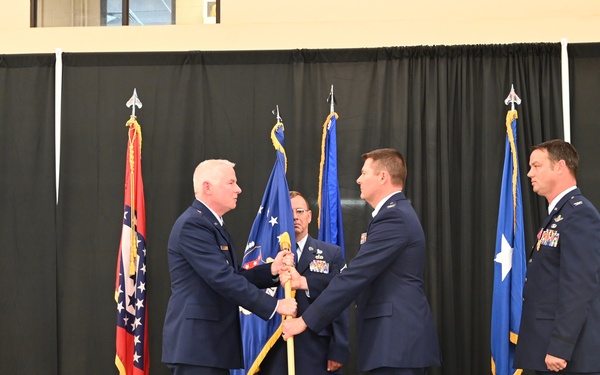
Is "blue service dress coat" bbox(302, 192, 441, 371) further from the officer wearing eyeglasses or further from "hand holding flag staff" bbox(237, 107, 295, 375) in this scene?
"hand holding flag staff" bbox(237, 107, 295, 375)

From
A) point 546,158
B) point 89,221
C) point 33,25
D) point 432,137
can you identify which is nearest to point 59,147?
point 89,221

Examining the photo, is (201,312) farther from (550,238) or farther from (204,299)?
(550,238)

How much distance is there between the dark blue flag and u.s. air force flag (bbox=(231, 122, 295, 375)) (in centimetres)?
86

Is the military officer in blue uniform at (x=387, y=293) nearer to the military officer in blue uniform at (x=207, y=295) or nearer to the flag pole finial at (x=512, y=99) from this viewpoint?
the military officer in blue uniform at (x=207, y=295)

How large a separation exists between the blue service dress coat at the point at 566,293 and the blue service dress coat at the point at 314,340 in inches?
36.9

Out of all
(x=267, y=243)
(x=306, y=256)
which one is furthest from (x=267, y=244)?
(x=306, y=256)

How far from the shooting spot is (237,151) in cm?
651

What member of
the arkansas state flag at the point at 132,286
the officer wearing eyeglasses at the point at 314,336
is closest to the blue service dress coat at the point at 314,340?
the officer wearing eyeglasses at the point at 314,336

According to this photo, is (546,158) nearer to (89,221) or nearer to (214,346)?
(214,346)

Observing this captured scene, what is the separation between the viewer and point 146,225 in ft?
21.2

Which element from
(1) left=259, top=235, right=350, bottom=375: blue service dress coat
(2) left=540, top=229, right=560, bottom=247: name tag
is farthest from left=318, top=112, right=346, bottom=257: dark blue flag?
(2) left=540, top=229, right=560, bottom=247: name tag

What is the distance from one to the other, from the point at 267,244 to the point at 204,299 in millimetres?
752

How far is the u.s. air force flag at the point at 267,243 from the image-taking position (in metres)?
4.46

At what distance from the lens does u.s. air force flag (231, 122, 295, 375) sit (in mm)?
4457
